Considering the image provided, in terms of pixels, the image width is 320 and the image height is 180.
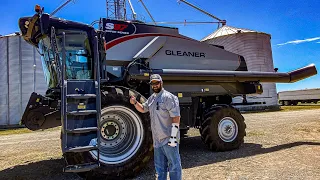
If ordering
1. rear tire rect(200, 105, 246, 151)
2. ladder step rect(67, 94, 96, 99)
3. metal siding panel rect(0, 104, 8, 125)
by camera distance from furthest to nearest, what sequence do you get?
metal siding panel rect(0, 104, 8, 125) → rear tire rect(200, 105, 246, 151) → ladder step rect(67, 94, 96, 99)

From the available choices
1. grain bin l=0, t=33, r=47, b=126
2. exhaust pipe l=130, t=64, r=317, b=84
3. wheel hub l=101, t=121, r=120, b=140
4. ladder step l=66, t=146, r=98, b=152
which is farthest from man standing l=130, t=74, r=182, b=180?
Result: grain bin l=0, t=33, r=47, b=126

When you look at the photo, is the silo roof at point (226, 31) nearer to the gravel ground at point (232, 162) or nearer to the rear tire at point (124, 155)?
the gravel ground at point (232, 162)

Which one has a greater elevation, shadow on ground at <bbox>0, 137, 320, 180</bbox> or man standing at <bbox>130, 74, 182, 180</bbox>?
man standing at <bbox>130, 74, 182, 180</bbox>

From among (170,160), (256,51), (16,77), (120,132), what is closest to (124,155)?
(120,132)

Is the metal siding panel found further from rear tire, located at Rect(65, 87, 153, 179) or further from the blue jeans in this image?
the blue jeans

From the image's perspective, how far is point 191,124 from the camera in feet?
25.2

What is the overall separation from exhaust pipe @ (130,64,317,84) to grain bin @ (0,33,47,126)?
19.4 m

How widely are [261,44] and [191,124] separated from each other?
24.6 metres

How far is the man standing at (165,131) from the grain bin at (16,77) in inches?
862

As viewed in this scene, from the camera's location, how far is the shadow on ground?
19.1ft

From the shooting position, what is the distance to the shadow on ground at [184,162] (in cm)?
582

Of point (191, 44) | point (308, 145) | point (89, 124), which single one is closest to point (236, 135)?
point (308, 145)

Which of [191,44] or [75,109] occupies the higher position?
[191,44]

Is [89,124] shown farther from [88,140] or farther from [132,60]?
[132,60]
